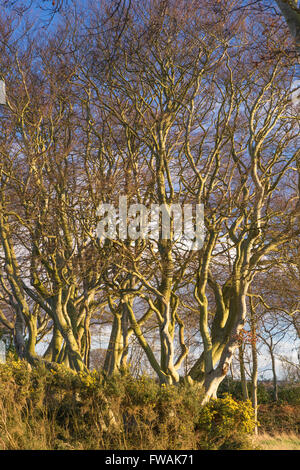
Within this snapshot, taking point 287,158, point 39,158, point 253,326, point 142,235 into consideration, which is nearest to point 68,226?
point 39,158

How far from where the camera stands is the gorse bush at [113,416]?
6.45 m

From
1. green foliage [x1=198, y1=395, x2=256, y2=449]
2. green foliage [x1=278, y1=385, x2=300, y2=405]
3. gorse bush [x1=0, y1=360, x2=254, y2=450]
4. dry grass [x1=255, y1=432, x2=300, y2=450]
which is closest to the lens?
gorse bush [x1=0, y1=360, x2=254, y2=450]

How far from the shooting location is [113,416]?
6805 millimetres

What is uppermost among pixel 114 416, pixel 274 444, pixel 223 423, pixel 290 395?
pixel 114 416

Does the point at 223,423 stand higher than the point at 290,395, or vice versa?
the point at 223,423

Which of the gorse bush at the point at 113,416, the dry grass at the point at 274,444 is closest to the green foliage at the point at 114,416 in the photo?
the gorse bush at the point at 113,416

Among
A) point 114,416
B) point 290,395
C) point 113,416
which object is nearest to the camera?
point 113,416

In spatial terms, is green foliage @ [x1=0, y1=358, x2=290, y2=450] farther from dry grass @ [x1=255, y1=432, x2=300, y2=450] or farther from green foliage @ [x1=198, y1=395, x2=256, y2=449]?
dry grass @ [x1=255, y1=432, x2=300, y2=450]

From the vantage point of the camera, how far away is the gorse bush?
645 cm

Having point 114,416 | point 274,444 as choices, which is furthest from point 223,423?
point 274,444

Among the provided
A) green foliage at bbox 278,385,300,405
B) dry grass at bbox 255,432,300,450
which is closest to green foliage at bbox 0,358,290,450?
dry grass at bbox 255,432,300,450

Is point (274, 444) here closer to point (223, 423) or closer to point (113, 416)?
point (223, 423)

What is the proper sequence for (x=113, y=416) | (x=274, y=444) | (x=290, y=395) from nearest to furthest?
(x=113, y=416)
(x=274, y=444)
(x=290, y=395)
